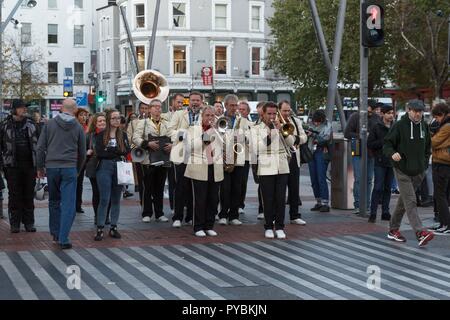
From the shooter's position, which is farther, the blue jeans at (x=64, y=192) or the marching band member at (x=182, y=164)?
the marching band member at (x=182, y=164)

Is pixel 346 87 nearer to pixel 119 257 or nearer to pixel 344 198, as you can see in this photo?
pixel 344 198

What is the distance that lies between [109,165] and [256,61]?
48.3 m

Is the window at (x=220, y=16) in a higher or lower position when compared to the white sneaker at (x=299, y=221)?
higher

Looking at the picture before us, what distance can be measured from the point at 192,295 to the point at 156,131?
5190mm

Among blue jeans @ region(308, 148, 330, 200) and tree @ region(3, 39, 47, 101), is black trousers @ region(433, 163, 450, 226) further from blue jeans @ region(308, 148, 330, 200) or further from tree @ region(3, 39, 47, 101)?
tree @ region(3, 39, 47, 101)

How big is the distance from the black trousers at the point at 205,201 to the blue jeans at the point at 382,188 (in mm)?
2786

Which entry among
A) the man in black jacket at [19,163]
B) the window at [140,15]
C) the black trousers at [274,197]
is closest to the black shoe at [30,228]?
the man in black jacket at [19,163]

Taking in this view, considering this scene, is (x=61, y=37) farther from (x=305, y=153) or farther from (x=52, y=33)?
(x=305, y=153)

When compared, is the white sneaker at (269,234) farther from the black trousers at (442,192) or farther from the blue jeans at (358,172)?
the blue jeans at (358,172)

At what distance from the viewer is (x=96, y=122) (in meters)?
10.8

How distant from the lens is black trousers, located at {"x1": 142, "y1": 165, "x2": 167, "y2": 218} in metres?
12.2

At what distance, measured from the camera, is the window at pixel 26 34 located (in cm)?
6346

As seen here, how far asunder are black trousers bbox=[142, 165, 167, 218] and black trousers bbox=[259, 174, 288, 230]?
198 centimetres
